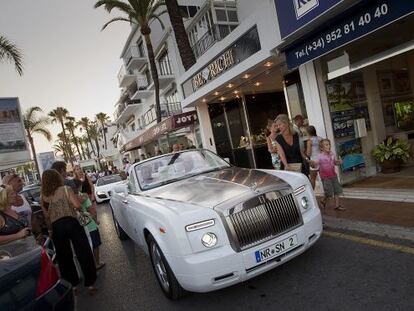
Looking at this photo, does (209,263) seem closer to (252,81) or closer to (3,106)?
(252,81)

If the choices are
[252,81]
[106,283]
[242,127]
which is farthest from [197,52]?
[106,283]

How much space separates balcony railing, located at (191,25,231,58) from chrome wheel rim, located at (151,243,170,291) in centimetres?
1492

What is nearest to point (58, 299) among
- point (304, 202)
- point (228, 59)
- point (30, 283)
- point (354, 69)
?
point (30, 283)

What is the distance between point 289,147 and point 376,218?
168 centimetres

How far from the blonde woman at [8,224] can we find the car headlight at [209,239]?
212cm

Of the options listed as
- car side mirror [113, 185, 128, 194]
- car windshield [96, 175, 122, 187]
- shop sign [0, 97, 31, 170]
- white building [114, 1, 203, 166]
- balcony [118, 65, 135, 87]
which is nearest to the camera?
car side mirror [113, 185, 128, 194]

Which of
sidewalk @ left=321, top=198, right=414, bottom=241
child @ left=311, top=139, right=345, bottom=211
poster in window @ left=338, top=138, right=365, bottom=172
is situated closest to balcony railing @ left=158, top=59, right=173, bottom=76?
poster in window @ left=338, top=138, right=365, bottom=172

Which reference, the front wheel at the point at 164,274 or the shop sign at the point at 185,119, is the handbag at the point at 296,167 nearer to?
the front wheel at the point at 164,274

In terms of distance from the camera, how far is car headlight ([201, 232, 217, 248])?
3.28 metres

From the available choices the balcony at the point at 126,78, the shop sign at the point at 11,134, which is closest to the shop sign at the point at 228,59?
the shop sign at the point at 11,134

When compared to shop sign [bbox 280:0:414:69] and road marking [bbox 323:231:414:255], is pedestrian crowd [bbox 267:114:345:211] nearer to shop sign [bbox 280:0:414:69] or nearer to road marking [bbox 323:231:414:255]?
road marking [bbox 323:231:414:255]

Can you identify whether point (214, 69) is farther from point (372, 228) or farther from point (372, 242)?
point (372, 242)

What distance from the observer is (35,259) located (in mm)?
2500

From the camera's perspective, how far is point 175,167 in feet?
17.4
